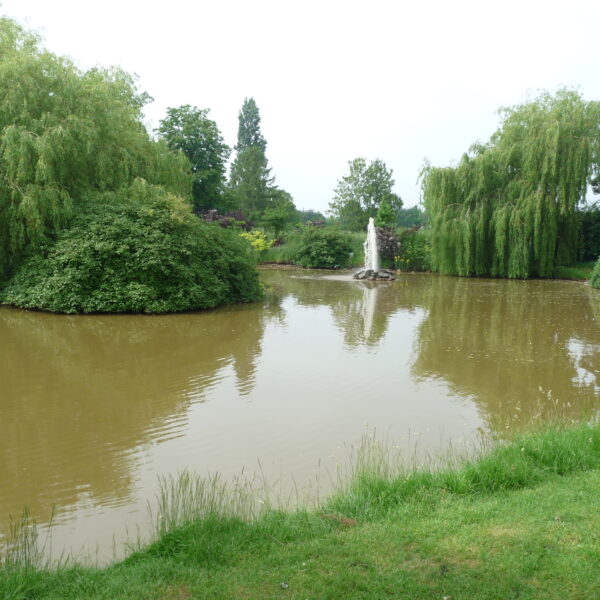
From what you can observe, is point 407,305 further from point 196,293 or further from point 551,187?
point 551,187

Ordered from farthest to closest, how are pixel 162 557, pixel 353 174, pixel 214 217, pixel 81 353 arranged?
pixel 353 174, pixel 214 217, pixel 81 353, pixel 162 557

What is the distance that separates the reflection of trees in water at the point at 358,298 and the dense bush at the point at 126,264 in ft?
13.0

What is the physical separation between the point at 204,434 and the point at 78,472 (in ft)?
4.81

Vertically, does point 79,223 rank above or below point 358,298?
above

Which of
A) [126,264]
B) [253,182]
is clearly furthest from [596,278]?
[253,182]

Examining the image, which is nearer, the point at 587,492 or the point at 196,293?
the point at 587,492

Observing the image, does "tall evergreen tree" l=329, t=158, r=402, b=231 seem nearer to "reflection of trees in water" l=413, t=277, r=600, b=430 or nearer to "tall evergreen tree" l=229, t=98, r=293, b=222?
"tall evergreen tree" l=229, t=98, r=293, b=222

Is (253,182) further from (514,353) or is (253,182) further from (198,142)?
(514,353)

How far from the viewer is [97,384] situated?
8578 mm

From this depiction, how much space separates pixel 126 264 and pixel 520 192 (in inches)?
742

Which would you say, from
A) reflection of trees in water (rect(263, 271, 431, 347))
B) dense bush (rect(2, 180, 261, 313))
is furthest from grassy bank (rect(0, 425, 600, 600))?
dense bush (rect(2, 180, 261, 313))

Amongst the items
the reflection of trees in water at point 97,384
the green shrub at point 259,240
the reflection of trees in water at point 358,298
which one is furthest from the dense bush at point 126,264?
the green shrub at point 259,240

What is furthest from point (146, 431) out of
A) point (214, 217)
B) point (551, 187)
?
point (214, 217)

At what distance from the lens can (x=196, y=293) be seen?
15.2 meters
